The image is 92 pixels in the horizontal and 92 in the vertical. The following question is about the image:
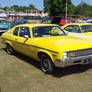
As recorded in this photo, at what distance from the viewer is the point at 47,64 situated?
4574 millimetres

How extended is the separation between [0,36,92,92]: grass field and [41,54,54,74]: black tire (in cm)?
15

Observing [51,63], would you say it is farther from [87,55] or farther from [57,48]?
[87,55]

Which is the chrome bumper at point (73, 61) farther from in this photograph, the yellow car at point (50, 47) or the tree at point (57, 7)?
the tree at point (57, 7)

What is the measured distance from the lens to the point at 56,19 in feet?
74.5

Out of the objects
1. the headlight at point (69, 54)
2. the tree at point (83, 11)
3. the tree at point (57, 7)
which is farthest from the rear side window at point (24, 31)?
the tree at point (83, 11)

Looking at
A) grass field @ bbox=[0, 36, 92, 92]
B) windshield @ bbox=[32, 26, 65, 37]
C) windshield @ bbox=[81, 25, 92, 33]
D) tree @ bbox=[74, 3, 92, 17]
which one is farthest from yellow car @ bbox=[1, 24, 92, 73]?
tree @ bbox=[74, 3, 92, 17]

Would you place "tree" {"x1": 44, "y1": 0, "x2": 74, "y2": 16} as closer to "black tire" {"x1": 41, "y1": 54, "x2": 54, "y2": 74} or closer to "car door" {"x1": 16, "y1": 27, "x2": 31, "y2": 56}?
"car door" {"x1": 16, "y1": 27, "x2": 31, "y2": 56}

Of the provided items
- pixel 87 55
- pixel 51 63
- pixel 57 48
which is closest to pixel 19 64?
pixel 51 63

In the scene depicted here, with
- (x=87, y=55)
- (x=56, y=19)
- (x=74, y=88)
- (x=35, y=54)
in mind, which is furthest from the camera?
(x=56, y=19)

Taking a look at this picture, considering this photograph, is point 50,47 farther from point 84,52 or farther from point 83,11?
point 83,11

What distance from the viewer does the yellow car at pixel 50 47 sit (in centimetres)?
411

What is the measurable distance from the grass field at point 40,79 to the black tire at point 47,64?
0.48ft

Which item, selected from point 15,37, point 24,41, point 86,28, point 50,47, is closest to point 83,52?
point 50,47

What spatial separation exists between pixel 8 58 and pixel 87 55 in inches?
135
